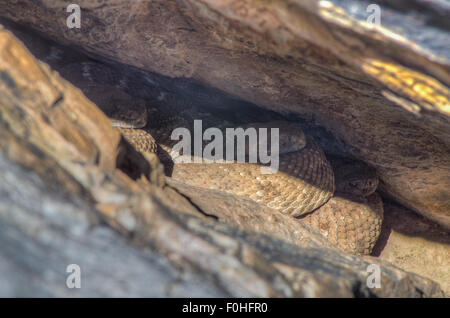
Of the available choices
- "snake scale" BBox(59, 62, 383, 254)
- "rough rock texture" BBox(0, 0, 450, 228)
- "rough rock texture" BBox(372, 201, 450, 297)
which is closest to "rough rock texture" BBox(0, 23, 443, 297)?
"rough rock texture" BBox(0, 0, 450, 228)

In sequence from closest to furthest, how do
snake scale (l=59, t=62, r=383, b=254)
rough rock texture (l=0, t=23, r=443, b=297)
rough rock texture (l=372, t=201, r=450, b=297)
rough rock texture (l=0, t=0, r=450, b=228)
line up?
1. rough rock texture (l=0, t=23, r=443, b=297)
2. rough rock texture (l=0, t=0, r=450, b=228)
3. snake scale (l=59, t=62, r=383, b=254)
4. rough rock texture (l=372, t=201, r=450, b=297)

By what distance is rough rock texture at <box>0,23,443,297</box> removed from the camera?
3.49 ft

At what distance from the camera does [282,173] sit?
3412 millimetres

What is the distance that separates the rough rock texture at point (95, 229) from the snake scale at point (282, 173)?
5.36ft

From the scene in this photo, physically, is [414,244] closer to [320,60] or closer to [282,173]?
[282,173]

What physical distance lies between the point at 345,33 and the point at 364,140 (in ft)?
6.20

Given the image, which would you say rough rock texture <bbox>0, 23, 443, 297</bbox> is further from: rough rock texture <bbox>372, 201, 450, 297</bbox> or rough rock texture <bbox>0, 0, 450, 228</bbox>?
rough rock texture <bbox>372, 201, 450, 297</bbox>

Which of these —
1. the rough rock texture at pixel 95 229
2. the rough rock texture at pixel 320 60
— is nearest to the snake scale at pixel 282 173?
the rough rock texture at pixel 320 60

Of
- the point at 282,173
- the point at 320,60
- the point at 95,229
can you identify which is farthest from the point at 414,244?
the point at 95,229

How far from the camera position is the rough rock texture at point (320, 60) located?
1.55m

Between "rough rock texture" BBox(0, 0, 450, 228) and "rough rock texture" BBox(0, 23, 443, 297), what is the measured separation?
0.91m

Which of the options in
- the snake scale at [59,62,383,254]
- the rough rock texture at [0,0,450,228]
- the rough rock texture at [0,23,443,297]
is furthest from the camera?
the snake scale at [59,62,383,254]

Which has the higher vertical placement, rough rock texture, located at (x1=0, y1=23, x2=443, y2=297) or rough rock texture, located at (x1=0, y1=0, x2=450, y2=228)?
rough rock texture, located at (x1=0, y1=0, x2=450, y2=228)
